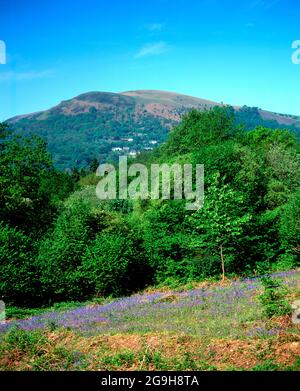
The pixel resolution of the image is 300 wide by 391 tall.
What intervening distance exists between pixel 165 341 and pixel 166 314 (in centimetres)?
532

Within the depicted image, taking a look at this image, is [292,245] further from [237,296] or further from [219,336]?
[219,336]

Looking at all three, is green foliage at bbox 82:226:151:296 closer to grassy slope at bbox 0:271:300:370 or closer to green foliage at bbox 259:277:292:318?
grassy slope at bbox 0:271:300:370

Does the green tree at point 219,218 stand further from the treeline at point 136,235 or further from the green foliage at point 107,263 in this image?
the green foliage at point 107,263

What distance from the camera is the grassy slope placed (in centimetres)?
1057

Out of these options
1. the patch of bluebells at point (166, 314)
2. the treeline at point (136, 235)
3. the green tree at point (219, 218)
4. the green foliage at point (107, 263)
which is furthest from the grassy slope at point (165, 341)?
the green tree at point (219, 218)

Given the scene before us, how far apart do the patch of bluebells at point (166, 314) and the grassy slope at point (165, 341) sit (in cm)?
4

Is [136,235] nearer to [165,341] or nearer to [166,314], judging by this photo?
[166,314]

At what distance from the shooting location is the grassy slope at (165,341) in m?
10.6

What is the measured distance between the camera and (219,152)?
38.5m

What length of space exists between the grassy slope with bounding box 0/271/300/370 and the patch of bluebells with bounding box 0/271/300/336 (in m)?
0.04

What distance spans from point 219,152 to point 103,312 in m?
23.2

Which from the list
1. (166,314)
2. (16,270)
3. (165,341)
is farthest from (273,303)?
(16,270)
